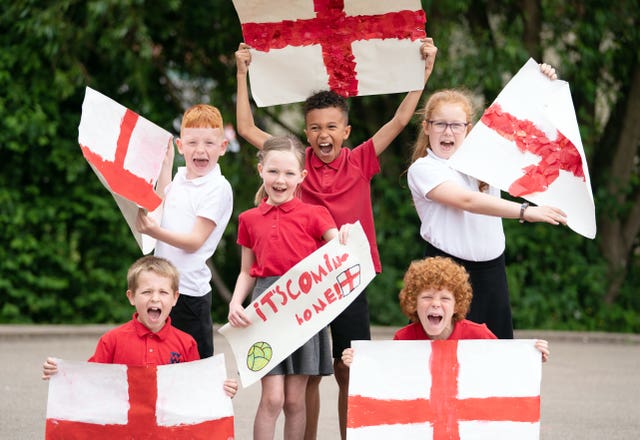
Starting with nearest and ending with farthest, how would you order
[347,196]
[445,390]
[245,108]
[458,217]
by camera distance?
Result: [445,390], [458,217], [347,196], [245,108]

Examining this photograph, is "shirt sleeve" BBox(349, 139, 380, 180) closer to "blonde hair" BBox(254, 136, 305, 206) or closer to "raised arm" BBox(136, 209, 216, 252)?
"blonde hair" BBox(254, 136, 305, 206)

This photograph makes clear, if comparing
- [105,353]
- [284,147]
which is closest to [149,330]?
[105,353]

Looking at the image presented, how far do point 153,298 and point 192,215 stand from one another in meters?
0.53

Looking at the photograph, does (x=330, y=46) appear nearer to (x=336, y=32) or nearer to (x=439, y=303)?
(x=336, y=32)

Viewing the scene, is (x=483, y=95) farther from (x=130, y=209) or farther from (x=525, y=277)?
(x=130, y=209)

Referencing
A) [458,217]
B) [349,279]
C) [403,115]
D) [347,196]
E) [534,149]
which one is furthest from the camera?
[403,115]

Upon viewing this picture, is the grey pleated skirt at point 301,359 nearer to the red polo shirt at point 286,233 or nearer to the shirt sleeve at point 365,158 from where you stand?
the red polo shirt at point 286,233

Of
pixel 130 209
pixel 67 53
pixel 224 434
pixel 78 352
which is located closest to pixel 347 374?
pixel 224 434

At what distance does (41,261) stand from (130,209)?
647 centimetres

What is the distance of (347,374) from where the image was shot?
5.48m

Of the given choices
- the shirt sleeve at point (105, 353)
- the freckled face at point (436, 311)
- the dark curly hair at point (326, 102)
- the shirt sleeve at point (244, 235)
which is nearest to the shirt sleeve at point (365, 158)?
the dark curly hair at point (326, 102)

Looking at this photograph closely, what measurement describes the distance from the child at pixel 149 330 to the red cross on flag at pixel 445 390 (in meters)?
0.54

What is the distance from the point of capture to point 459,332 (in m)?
4.92

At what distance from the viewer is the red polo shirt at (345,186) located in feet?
17.6
